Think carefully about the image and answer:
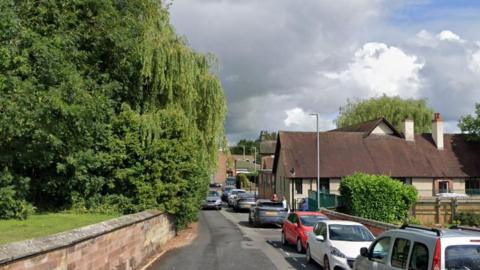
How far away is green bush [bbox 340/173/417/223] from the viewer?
3250 centimetres

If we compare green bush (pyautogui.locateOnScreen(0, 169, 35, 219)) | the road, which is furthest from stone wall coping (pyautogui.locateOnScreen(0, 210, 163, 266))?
green bush (pyautogui.locateOnScreen(0, 169, 35, 219))

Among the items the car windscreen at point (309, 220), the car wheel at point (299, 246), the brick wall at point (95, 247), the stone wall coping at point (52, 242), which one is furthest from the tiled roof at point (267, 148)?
the stone wall coping at point (52, 242)

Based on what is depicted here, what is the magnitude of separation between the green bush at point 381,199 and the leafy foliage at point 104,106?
10.1m

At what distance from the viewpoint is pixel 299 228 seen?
21.1m

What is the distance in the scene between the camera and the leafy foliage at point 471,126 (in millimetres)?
54366

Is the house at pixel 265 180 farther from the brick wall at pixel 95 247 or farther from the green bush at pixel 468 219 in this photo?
the brick wall at pixel 95 247

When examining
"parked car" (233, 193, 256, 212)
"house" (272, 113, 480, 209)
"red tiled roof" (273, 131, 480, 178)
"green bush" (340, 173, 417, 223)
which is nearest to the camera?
"green bush" (340, 173, 417, 223)

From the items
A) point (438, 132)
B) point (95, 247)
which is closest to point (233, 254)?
point (95, 247)

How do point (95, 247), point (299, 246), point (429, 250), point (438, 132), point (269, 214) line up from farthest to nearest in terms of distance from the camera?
point (438, 132), point (269, 214), point (299, 246), point (95, 247), point (429, 250)

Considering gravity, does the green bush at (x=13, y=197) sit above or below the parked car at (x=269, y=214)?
above

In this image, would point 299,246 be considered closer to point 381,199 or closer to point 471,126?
point 381,199

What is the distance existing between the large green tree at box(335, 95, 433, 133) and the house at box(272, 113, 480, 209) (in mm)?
14548

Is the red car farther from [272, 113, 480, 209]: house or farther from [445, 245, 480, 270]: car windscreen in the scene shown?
[272, 113, 480, 209]: house

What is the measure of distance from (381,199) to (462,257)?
25.6m
